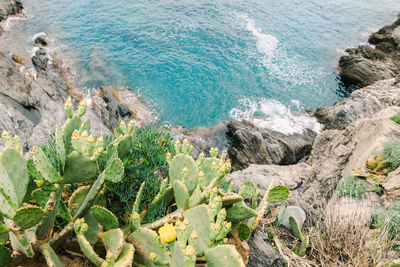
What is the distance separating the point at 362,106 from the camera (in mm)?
11805

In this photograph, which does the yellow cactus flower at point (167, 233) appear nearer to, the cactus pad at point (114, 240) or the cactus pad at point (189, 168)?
the cactus pad at point (114, 240)

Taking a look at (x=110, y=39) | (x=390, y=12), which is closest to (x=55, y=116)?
(x=110, y=39)

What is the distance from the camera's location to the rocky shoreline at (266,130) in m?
5.12

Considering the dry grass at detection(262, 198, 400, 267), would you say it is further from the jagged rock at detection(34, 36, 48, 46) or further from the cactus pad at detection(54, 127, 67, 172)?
the jagged rock at detection(34, 36, 48, 46)

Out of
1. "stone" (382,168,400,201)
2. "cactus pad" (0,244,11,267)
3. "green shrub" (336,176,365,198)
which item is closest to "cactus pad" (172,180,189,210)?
"cactus pad" (0,244,11,267)

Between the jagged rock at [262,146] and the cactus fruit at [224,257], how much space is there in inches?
324

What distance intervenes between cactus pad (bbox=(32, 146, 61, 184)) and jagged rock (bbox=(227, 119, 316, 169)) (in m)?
8.64

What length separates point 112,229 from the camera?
1989 millimetres

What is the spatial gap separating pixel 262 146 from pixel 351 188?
5770 mm

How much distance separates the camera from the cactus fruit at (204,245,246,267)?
1589 millimetres

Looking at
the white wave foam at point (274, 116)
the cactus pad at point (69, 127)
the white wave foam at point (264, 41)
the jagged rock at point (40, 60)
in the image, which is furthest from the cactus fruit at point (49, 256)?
the white wave foam at point (264, 41)

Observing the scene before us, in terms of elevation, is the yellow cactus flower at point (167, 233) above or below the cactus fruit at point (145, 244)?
above

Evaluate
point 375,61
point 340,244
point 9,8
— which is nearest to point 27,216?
point 340,244

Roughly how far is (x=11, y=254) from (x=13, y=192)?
1.95ft
